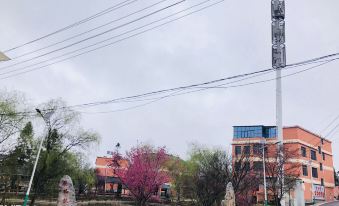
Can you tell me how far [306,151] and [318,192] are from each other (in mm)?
7294

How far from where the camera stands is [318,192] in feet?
196

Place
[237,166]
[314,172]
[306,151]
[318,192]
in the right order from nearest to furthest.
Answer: [237,166]
[306,151]
[318,192]
[314,172]

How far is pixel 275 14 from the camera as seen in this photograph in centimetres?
4325

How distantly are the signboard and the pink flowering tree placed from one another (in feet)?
107

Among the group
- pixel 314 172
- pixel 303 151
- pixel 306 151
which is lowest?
pixel 314 172

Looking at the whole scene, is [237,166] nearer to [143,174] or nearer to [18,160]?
[143,174]

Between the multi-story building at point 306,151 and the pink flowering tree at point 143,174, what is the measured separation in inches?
908

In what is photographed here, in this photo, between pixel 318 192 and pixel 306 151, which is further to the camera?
pixel 318 192

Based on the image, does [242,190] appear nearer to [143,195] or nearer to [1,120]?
[143,195]

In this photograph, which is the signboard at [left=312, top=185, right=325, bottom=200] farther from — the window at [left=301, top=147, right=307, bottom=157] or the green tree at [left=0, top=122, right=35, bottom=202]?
the green tree at [left=0, top=122, right=35, bottom=202]

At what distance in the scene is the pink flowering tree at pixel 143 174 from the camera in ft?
101

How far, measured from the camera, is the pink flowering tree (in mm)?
30777

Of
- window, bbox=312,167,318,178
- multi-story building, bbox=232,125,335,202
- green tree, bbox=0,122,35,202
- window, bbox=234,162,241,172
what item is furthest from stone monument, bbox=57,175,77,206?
window, bbox=312,167,318,178

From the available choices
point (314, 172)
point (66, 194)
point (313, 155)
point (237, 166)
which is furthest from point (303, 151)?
point (66, 194)
